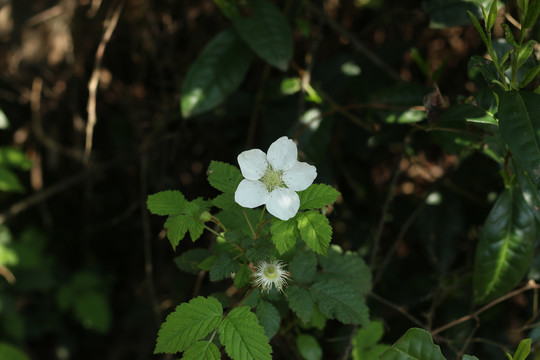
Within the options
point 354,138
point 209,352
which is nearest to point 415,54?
point 354,138

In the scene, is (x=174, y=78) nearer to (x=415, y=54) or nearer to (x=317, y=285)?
(x=415, y=54)

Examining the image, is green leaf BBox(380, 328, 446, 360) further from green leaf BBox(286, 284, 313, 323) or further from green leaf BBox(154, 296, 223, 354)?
green leaf BBox(154, 296, 223, 354)

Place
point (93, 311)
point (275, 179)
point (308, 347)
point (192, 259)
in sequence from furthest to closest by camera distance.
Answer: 1. point (93, 311)
2. point (308, 347)
3. point (192, 259)
4. point (275, 179)

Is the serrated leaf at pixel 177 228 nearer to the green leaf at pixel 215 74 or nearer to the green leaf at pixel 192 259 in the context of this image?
the green leaf at pixel 192 259

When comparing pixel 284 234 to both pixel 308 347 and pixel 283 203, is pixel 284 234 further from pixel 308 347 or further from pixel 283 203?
pixel 308 347

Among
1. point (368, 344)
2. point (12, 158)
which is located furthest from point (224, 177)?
point (12, 158)

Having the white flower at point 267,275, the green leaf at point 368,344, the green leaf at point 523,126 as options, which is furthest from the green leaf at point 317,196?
the green leaf at point 368,344

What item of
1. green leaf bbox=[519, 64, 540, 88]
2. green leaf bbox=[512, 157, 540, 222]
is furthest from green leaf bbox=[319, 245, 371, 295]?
green leaf bbox=[519, 64, 540, 88]
